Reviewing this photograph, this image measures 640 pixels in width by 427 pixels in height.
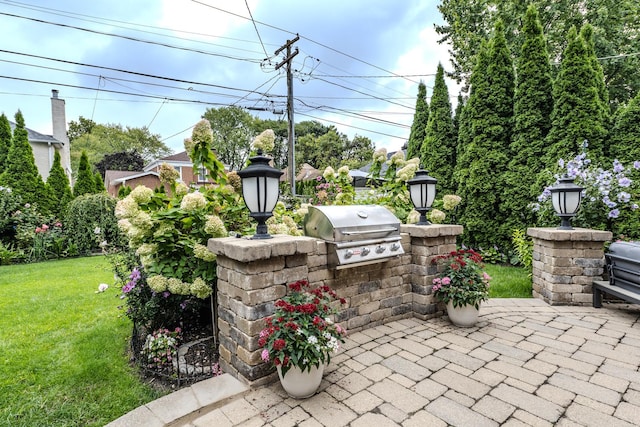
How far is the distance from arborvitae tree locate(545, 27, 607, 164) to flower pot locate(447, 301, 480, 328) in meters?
3.39

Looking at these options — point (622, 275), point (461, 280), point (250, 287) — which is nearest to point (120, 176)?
point (250, 287)

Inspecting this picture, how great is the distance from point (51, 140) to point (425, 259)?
610 inches

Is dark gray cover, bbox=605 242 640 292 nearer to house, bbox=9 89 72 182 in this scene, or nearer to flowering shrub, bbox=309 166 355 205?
flowering shrub, bbox=309 166 355 205

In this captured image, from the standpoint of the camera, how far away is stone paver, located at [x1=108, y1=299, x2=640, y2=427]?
1.59m

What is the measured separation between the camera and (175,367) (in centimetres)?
213

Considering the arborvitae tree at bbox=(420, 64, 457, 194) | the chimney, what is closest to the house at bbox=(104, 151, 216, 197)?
the chimney

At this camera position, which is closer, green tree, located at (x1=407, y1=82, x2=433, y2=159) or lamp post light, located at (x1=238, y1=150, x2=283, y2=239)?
lamp post light, located at (x1=238, y1=150, x2=283, y2=239)

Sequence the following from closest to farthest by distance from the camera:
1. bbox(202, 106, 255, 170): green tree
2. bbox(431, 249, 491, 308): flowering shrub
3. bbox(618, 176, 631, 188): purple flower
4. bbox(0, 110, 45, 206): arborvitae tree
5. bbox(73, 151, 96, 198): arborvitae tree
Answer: bbox(431, 249, 491, 308): flowering shrub < bbox(618, 176, 631, 188): purple flower < bbox(0, 110, 45, 206): arborvitae tree < bbox(73, 151, 96, 198): arborvitae tree < bbox(202, 106, 255, 170): green tree

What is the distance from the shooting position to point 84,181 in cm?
948

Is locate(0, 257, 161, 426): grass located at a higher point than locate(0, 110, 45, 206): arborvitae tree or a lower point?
lower

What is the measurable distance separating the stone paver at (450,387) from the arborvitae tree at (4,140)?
1039 cm

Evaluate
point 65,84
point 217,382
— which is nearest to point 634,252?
point 217,382

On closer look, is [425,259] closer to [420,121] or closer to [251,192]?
[251,192]

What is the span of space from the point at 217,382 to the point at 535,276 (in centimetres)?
378
